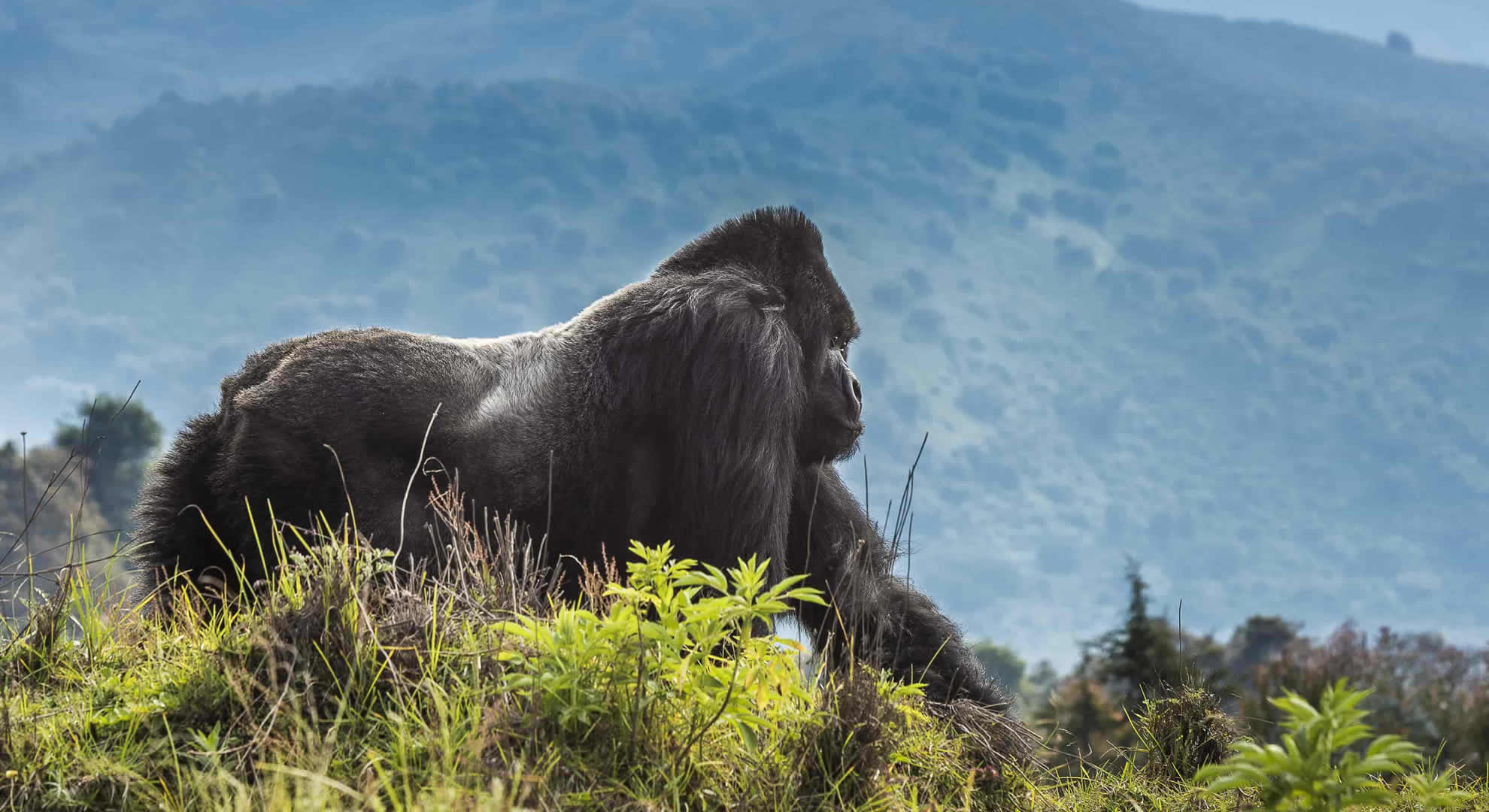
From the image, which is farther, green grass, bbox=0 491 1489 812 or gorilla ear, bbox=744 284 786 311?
gorilla ear, bbox=744 284 786 311

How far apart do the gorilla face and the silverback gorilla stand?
2.9 inches

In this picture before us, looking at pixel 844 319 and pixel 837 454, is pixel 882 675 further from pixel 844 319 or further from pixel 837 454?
pixel 844 319

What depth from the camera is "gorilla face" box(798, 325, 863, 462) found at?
616 cm

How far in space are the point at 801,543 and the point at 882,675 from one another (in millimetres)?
2507

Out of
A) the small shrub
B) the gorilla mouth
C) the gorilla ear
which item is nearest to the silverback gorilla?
the gorilla ear

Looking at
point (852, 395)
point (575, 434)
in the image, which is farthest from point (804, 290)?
point (575, 434)

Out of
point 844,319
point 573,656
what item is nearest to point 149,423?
point 844,319

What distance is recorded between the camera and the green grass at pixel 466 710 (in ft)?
9.32

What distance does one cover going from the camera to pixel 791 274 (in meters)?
6.14

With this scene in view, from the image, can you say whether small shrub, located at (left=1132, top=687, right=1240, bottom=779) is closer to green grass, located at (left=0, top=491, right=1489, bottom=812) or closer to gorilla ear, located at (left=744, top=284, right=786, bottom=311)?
green grass, located at (left=0, top=491, right=1489, bottom=812)

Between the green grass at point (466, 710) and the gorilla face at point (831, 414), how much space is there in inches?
103

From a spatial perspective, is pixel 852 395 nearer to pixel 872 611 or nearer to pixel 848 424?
pixel 848 424

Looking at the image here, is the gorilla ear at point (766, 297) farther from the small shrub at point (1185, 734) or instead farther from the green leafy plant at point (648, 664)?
the green leafy plant at point (648, 664)

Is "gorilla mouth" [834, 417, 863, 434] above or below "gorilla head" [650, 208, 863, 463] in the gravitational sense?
below
